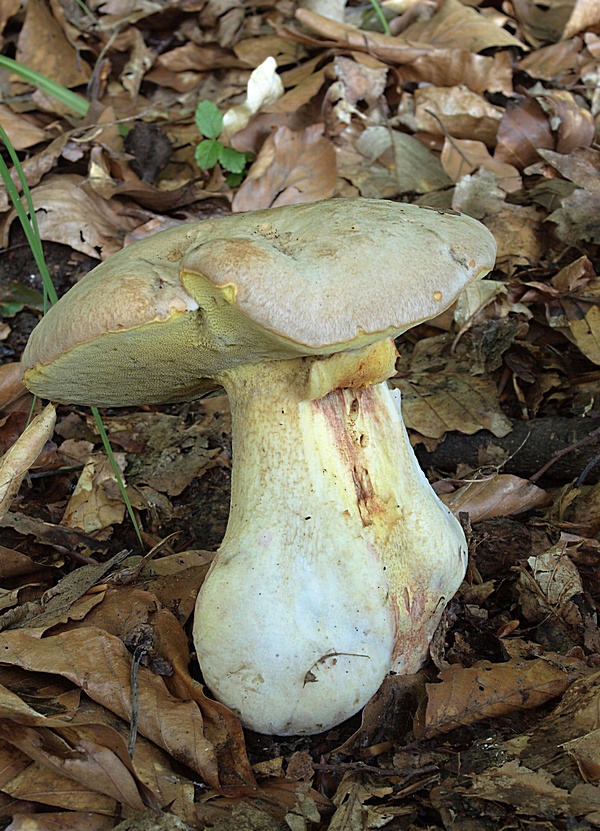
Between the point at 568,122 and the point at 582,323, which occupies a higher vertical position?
the point at 568,122

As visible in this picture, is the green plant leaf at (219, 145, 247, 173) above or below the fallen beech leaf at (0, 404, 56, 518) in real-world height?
below

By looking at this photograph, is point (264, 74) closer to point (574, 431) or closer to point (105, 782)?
point (574, 431)

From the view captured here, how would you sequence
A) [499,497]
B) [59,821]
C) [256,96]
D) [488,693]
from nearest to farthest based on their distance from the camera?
[59,821], [488,693], [499,497], [256,96]

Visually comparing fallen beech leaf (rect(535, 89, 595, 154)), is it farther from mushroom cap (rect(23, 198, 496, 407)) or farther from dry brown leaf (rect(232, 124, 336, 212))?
mushroom cap (rect(23, 198, 496, 407))

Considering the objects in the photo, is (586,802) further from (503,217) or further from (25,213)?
(503,217)

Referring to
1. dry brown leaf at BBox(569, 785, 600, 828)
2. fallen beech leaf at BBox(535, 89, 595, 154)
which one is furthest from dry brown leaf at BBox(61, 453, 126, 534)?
fallen beech leaf at BBox(535, 89, 595, 154)

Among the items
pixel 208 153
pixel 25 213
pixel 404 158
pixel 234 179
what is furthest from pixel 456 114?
pixel 25 213
